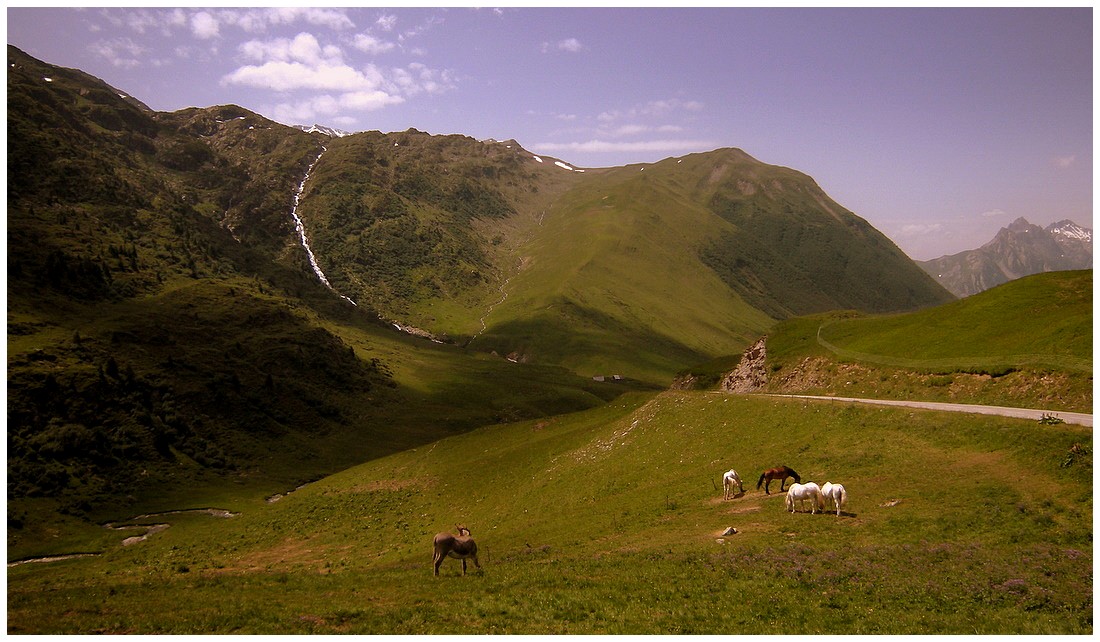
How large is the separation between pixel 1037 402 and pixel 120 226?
776 feet

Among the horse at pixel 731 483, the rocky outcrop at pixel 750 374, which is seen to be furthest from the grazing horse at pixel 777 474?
the rocky outcrop at pixel 750 374

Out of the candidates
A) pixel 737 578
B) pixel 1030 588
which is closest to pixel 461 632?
pixel 737 578

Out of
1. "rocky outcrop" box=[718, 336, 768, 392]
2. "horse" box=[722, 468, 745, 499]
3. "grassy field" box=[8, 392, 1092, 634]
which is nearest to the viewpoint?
"grassy field" box=[8, 392, 1092, 634]

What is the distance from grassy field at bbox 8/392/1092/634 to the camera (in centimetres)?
2069

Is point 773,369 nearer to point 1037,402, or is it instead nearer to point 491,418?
point 1037,402

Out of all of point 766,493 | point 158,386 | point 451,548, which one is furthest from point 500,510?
point 158,386

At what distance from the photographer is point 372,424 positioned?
5930 inches

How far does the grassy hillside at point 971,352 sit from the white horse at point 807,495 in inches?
968

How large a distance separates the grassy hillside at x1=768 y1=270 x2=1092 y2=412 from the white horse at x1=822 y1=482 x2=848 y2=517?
2421 cm

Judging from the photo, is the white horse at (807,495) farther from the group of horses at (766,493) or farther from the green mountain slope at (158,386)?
the green mountain slope at (158,386)

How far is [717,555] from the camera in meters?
26.7

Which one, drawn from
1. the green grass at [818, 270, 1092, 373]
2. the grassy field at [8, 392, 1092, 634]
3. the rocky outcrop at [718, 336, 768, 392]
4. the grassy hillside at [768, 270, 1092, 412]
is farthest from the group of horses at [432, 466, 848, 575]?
the rocky outcrop at [718, 336, 768, 392]

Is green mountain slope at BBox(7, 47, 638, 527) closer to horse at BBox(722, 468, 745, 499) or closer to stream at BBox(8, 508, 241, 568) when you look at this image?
stream at BBox(8, 508, 241, 568)

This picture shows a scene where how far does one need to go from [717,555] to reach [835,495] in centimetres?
759
